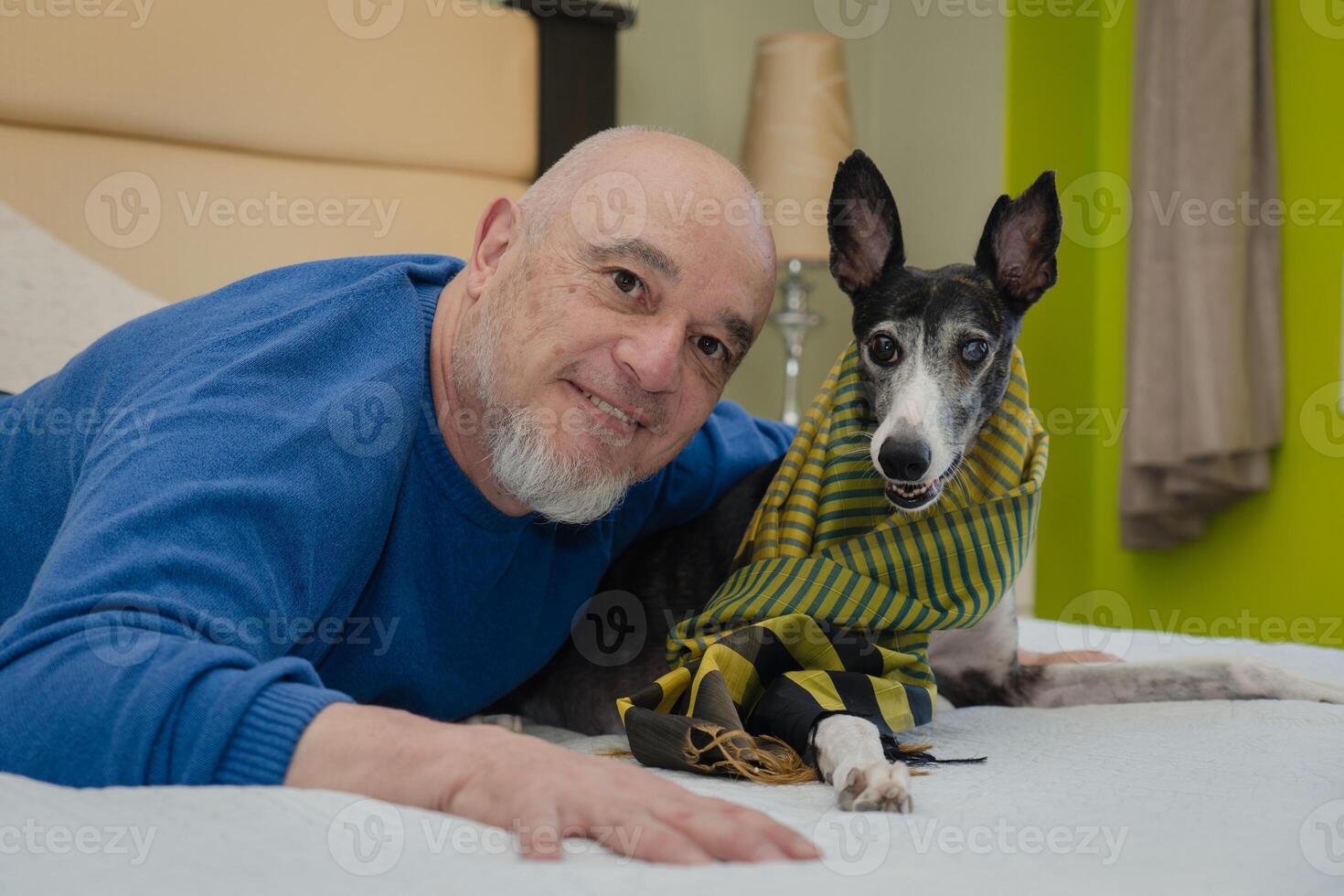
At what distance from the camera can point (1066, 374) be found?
4391mm

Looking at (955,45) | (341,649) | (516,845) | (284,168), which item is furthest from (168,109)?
(955,45)

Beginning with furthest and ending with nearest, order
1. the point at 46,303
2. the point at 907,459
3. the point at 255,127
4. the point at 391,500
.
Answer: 1. the point at 255,127
2. the point at 46,303
3. the point at 907,459
4. the point at 391,500

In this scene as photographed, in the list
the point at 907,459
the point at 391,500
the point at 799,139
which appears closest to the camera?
the point at 391,500

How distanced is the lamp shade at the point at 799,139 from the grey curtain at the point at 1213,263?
1.00m

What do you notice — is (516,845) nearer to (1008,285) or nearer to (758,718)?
(758,718)

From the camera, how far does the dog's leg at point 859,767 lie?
1223 millimetres

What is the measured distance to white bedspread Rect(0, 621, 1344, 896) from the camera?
34.1 inches

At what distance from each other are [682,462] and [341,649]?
73cm

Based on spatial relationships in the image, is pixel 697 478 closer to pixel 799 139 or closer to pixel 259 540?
pixel 259 540

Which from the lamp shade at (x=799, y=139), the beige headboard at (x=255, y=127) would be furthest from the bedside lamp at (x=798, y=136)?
the beige headboard at (x=255, y=127)

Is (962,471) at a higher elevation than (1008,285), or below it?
below

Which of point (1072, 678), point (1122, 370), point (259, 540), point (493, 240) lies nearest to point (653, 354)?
point (493, 240)

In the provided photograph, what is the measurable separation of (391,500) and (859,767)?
0.65 meters

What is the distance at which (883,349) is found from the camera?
199cm
